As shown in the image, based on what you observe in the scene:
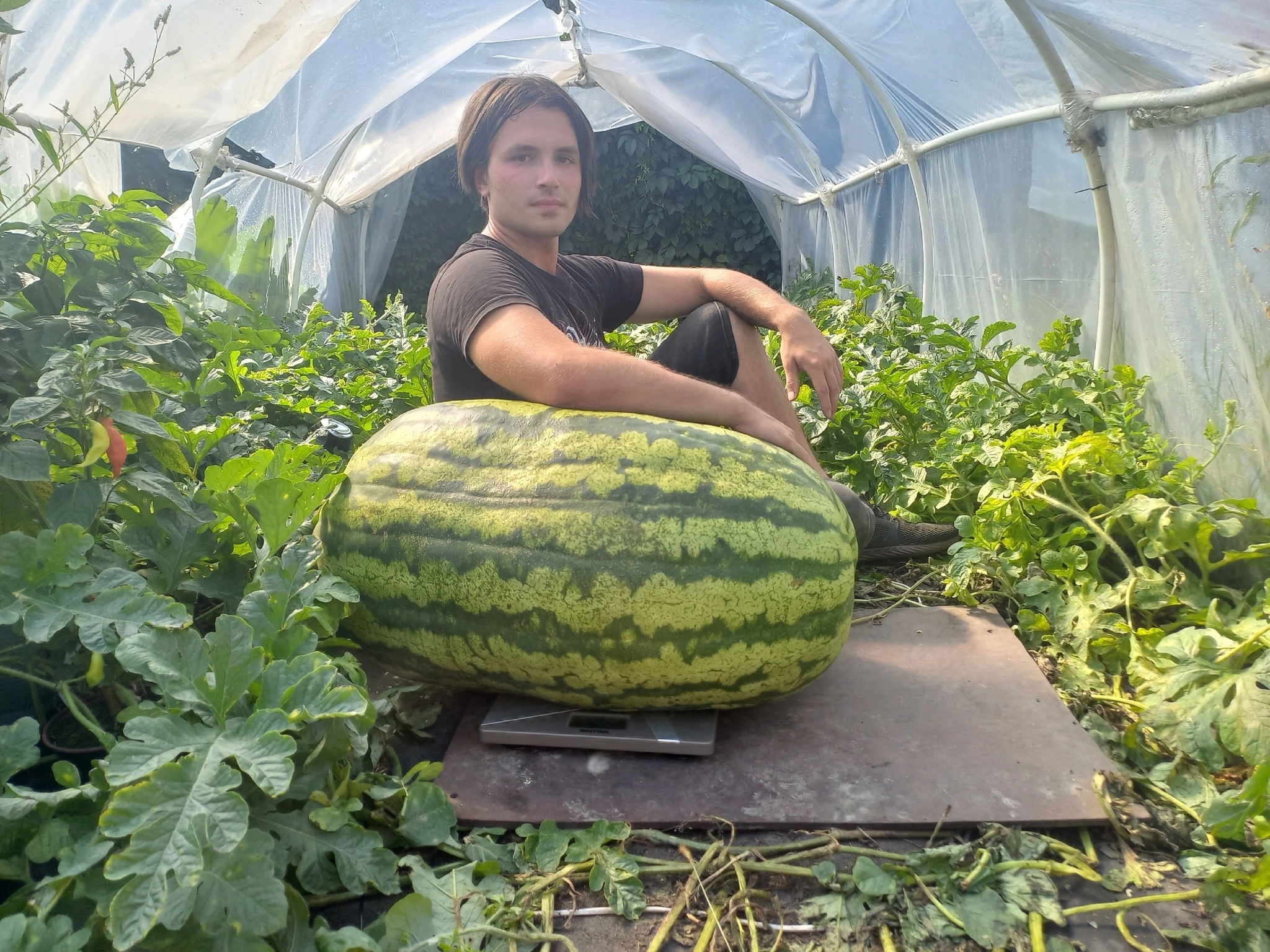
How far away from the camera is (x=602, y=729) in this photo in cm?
171

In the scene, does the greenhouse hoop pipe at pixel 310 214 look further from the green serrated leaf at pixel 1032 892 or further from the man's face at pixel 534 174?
the green serrated leaf at pixel 1032 892

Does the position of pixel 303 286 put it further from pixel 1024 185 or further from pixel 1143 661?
pixel 1143 661

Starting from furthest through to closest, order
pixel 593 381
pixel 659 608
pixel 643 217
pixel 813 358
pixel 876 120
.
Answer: pixel 643 217 < pixel 876 120 < pixel 813 358 < pixel 593 381 < pixel 659 608

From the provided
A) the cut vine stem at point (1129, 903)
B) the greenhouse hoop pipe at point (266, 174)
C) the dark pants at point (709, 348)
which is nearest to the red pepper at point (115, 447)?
the dark pants at point (709, 348)

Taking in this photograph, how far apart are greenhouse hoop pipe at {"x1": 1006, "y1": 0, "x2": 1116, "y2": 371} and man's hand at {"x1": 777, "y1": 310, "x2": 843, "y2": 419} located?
3.24ft

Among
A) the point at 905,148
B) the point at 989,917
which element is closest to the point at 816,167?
the point at 905,148

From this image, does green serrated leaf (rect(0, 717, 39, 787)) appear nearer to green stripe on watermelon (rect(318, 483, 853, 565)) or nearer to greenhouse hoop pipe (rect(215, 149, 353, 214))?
green stripe on watermelon (rect(318, 483, 853, 565))

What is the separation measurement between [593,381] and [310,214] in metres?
5.98

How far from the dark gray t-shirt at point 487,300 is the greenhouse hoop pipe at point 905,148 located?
2.56 metres

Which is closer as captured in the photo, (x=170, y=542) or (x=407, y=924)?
(x=407, y=924)

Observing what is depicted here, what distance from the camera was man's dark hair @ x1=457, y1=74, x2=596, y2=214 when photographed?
8.80 feet

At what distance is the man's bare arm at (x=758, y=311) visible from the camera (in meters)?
2.53

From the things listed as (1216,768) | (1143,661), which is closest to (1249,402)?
(1143,661)

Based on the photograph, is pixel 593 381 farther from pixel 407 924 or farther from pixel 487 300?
pixel 407 924
